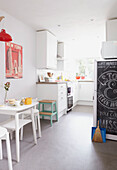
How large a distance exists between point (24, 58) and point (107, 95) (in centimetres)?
210

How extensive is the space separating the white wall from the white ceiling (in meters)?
0.17

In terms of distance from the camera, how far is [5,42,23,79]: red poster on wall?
9.51 feet

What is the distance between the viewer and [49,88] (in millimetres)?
3811

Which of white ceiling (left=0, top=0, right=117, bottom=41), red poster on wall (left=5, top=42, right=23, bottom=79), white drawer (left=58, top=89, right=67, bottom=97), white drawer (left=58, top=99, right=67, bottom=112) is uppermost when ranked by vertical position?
white ceiling (left=0, top=0, right=117, bottom=41)

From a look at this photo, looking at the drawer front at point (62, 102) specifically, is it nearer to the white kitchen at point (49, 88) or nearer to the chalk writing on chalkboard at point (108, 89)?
the white kitchen at point (49, 88)

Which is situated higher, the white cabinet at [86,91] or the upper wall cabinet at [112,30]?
the upper wall cabinet at [112,30]

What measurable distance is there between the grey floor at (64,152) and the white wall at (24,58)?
0.94 meters

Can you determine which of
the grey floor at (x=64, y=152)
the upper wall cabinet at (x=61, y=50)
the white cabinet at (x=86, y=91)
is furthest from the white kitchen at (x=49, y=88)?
the white cabinet at (x=86, y=91)

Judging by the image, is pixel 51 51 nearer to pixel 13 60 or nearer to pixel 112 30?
pixel 13 60

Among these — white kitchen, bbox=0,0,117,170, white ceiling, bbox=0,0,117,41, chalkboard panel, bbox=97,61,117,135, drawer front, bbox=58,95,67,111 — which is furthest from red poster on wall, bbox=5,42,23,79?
chalkboard panel, bbox=97,61,117,135

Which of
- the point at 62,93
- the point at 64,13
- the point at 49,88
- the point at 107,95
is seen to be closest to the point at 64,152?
the point at 107,95

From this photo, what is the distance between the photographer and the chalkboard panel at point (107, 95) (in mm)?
2554

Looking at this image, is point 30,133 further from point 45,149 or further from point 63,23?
point 63,23

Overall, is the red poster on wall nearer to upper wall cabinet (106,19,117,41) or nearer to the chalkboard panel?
the chalkboard panel
